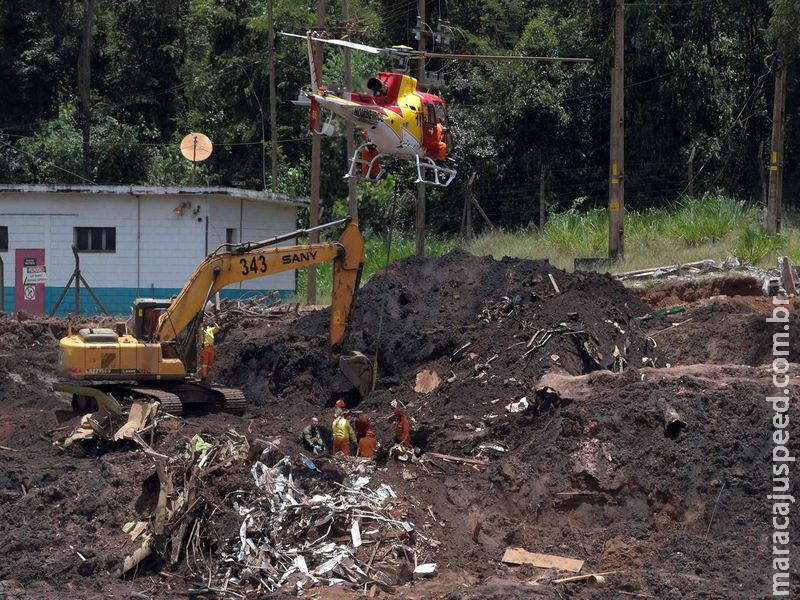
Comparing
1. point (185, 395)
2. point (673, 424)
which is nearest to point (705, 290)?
point (673, 424)

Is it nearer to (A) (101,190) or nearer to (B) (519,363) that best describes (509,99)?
(A) (101,190)

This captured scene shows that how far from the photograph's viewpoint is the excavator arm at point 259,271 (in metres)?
18.7

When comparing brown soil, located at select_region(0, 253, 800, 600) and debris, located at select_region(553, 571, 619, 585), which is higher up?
brown soil, located at select_region(0, 253, 800, 600)


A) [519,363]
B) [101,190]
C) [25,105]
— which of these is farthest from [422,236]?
[25,105]

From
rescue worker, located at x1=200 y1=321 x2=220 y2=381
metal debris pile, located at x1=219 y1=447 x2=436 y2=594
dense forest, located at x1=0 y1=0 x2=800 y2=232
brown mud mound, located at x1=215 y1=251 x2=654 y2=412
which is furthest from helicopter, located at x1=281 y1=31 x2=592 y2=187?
dense forest, located at x1=0 y1=0 x2=800 y2=232

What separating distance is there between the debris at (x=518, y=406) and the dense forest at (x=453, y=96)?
1884 centimetres

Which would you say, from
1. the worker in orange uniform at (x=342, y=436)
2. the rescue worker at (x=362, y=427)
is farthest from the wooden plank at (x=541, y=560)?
the rescue worker at (x=362, y=427)

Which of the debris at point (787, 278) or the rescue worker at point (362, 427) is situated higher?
the debris at point (787, 278)

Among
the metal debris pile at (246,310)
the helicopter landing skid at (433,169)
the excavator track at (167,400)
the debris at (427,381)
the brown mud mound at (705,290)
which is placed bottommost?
the excavator track at (167,400)

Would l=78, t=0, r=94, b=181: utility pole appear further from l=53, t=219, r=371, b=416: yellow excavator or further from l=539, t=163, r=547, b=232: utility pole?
l=53, t=219, r=371, b=416: yellow excavator

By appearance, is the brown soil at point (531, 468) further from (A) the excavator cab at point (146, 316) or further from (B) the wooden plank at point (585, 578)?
(A) the excavator cab at point (146, 316)

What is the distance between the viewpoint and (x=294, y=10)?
4288cm

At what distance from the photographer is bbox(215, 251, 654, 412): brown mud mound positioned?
19203 mm

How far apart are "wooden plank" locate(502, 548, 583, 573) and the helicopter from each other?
9715 millimetres
